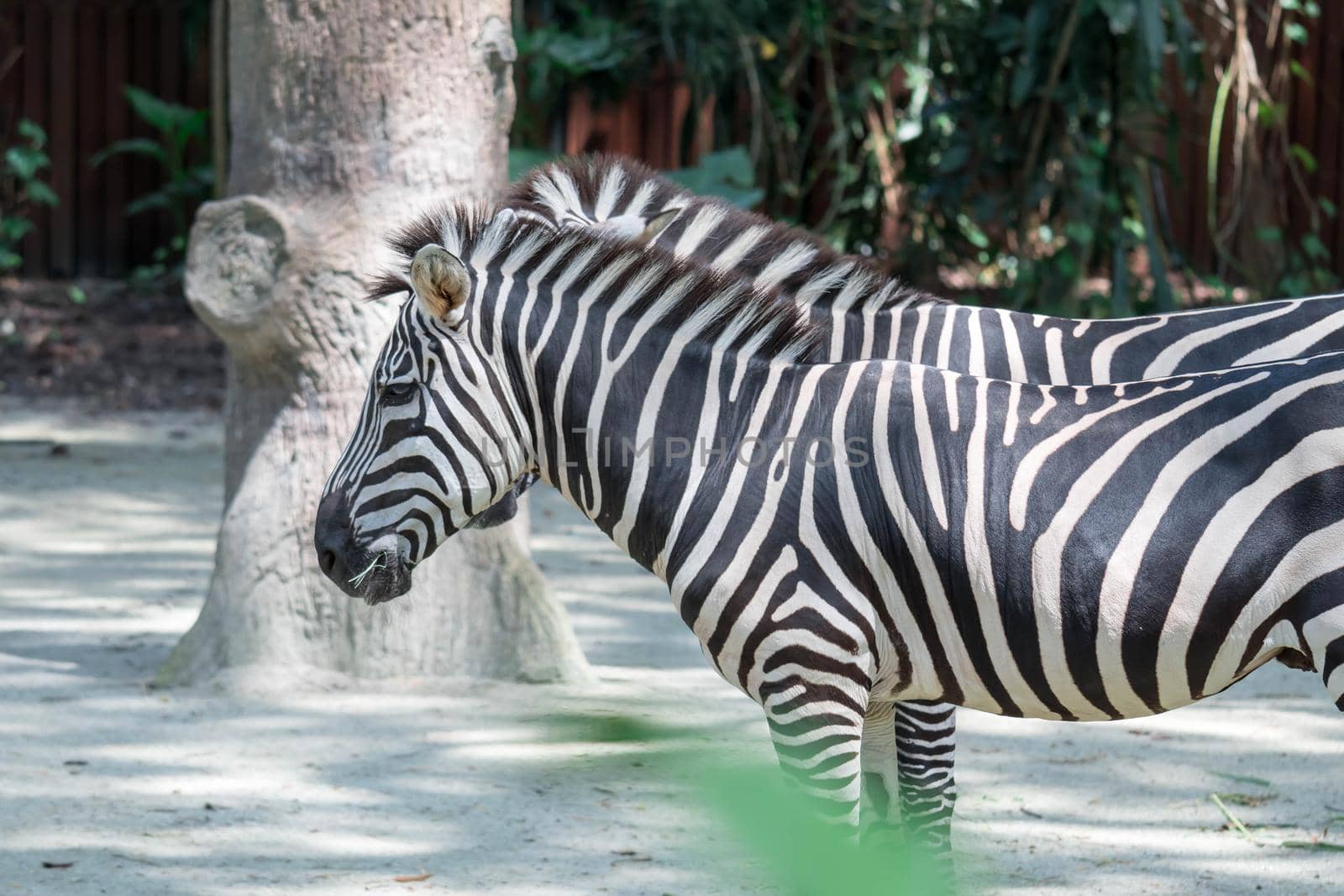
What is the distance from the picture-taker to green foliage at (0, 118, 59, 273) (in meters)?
13.2

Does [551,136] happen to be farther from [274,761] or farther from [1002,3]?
[274,761]

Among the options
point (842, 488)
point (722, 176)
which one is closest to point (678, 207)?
point (842, 488)

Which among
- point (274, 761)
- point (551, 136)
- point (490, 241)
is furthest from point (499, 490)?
point (551, 136)

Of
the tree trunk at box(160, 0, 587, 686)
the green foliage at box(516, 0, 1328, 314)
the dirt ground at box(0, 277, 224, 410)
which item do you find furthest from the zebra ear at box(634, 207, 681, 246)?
the dirt ground at box(0, 277, 224, 410)

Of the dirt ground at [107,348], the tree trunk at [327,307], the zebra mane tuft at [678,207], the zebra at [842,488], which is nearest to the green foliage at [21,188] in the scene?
the dirt ground at [107,348]

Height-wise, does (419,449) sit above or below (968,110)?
below

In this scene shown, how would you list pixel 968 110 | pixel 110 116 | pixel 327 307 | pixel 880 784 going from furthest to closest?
pixel 110 116, pixel 968 110, pixel 327 307, pixel 880 784

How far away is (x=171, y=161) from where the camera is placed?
14055 millimetres

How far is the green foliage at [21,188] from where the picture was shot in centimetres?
1321

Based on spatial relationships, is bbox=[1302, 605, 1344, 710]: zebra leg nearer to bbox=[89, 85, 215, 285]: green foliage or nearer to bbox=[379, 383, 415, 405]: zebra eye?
bbox=[379, 383, 415, 405]: zebra eye

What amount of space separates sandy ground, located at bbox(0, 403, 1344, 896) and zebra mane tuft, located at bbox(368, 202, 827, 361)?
968 mm

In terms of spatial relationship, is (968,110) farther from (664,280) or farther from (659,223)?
(664,280)

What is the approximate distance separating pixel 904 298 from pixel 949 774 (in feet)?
3.92

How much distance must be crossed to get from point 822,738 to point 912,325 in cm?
150
